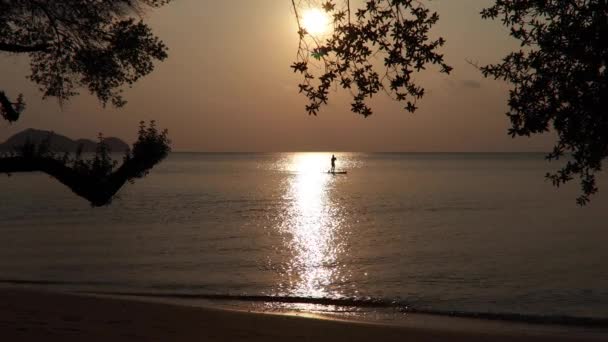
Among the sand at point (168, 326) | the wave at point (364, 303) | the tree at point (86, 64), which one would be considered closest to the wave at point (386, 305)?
the wave at point (364, 303)

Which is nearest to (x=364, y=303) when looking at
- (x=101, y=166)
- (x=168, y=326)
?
(x=168, y=326)

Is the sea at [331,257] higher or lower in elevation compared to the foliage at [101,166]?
lower

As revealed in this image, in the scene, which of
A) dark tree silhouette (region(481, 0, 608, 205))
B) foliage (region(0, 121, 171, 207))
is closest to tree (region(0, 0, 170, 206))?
foliage (region(0, 121, 171, 207))

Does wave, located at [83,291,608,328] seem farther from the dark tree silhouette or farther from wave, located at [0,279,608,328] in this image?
the dark tree silhouette

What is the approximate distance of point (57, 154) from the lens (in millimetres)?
9258

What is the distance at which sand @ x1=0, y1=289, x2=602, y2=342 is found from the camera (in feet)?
40.1

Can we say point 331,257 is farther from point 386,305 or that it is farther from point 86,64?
point 86,64

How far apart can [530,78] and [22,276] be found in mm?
19291

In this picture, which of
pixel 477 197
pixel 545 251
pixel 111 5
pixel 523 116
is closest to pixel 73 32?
pixel 111 5

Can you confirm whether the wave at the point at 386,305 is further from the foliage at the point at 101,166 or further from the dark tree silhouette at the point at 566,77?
the foliage at the point at 101,166

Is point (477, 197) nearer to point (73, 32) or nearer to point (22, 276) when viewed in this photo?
point (22, 276)

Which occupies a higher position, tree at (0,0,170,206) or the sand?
tree at (0,0,170,206)

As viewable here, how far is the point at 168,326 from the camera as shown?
13508 millimetres

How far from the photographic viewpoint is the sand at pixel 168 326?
1221 centimetres
